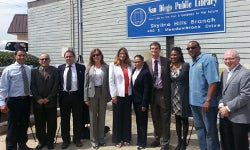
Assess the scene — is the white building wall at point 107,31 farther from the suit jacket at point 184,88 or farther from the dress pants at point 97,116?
the dress pants at point 97,116

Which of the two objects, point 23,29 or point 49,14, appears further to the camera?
point 23,29

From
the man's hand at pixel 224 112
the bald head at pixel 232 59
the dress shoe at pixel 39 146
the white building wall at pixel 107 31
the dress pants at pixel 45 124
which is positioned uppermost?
the white building wall at pixel 107 31

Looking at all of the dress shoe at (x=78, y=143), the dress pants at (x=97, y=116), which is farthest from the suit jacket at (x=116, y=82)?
the dress shoe at (x=78, y=143)

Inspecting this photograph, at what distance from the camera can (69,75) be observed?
6805mm

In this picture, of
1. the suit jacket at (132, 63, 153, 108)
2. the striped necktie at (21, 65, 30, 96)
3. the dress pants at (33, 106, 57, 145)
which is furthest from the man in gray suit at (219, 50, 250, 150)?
the striped necktie at (21, 65, 30, 96)

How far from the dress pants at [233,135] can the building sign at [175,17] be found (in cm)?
334

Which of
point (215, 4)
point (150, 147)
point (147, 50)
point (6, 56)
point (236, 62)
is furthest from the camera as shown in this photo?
point (6, 56)

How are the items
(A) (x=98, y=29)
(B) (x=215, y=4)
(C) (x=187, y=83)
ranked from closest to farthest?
1. (C) (x=187, y=83)
2. (B) (x=215, y=4)
3. (A) (x=98, y=29)

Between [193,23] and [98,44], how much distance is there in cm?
400

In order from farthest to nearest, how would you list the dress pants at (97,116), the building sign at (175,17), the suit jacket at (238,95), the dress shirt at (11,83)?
the building sign at (175,17) < the dress pants at (97,116) < the dress shirt at (11,83) < the suit jacket at (238,95)

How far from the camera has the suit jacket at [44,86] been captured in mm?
6672

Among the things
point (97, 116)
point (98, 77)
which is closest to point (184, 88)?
point (98, 77)

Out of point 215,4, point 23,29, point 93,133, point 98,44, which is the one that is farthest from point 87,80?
point 23,29

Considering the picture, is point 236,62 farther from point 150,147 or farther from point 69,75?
point 69,75
